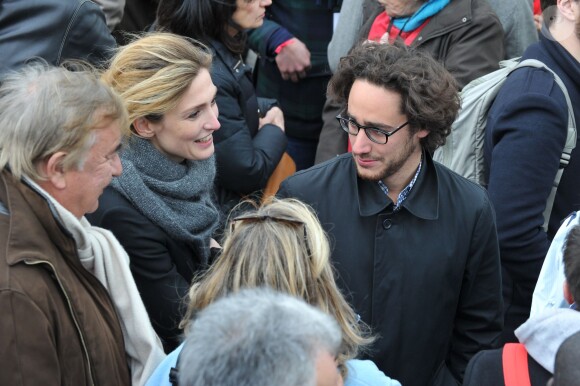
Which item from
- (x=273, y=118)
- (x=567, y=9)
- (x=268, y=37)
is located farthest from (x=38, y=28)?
(x=567, y=9)

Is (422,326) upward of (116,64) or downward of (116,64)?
downward

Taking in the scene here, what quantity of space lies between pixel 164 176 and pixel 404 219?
2.82 ft

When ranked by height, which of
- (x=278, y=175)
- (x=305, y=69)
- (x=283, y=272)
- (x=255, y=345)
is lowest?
(x=278, y=175)

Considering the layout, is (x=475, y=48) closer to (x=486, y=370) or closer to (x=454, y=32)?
(x=454, y=32)

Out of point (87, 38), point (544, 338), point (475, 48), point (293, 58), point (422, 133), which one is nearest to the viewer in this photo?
point (544, 338)

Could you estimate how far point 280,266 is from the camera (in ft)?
6.70

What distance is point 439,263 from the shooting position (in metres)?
2.73

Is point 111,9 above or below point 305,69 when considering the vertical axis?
above

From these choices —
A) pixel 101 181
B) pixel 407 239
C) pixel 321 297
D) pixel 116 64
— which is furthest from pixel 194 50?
pixel 321 297

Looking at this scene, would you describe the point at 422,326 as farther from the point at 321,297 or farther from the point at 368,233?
the point at 321,297

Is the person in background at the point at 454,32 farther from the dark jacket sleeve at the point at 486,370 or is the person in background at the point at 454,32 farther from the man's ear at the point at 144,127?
the dark jacket sleeve at the point at 486,370

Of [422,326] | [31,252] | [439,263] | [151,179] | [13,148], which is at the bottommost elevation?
[422,326]

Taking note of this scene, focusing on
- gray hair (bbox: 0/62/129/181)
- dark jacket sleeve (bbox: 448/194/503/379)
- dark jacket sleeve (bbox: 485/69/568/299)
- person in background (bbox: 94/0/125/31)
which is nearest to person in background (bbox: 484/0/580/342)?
dark jacket sleeve (bbox: 485/69/568/299)

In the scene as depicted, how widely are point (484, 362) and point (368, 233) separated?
75cm
